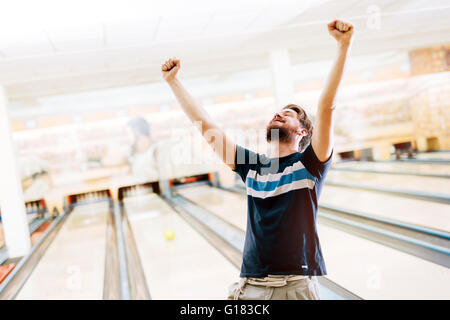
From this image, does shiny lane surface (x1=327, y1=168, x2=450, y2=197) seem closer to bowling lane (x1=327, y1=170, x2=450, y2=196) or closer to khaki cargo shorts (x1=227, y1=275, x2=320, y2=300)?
bowling lane (x1=327, y1=170, x2=450, y2=196)

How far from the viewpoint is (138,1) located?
3086 millimetres

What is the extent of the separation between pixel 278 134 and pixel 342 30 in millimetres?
369

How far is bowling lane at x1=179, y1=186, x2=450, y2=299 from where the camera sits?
8.04ft

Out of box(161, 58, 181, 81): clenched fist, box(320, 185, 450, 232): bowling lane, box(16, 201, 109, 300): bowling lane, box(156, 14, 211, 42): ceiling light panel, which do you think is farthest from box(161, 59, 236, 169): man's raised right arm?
box(320, 185, 450, 232): bowling lane

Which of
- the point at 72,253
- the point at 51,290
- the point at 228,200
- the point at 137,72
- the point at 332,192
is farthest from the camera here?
the point at 228,200

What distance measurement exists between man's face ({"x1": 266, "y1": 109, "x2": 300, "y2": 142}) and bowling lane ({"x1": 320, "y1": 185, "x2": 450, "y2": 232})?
114 inches

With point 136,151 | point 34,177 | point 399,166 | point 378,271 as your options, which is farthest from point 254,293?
point 34,177

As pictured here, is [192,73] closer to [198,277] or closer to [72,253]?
[72,253]

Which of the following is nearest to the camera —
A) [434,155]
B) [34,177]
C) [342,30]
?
[342,30]

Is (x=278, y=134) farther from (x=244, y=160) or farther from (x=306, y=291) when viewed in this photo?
(x=306, y=291)

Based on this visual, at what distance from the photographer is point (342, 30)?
34.6 inches
